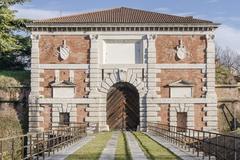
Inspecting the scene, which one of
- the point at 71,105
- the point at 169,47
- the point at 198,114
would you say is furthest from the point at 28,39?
the point at 198,114

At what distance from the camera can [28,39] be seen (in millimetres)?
39000

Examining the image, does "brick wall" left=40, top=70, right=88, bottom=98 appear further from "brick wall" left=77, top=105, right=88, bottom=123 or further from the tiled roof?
the tiled roof

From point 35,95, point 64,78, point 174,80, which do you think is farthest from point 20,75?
point 174,80

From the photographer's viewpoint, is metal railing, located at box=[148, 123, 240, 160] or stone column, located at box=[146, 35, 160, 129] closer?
metal railing, located at box=[148, 123, 240, 160]

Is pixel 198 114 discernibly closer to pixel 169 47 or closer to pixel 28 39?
pixel 169 47

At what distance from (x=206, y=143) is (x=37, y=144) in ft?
16.4

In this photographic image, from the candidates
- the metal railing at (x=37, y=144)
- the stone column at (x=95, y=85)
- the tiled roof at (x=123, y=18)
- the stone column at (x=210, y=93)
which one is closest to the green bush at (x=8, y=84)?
the tiled roof at (x=123, y=18)

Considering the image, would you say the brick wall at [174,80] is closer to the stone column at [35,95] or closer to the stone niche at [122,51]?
the stone niche at [122,51]

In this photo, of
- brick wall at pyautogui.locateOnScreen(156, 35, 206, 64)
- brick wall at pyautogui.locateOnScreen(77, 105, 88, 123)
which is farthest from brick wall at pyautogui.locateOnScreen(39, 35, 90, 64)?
brick wall at pyautogui.locateOnScreen(156, 35, 206, 64)

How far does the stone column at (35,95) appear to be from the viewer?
3234 cm

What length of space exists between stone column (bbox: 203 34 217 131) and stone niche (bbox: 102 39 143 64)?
13.5 feet

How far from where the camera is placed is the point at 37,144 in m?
15.2

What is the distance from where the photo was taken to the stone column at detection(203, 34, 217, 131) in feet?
107

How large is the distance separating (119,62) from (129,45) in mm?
1250
